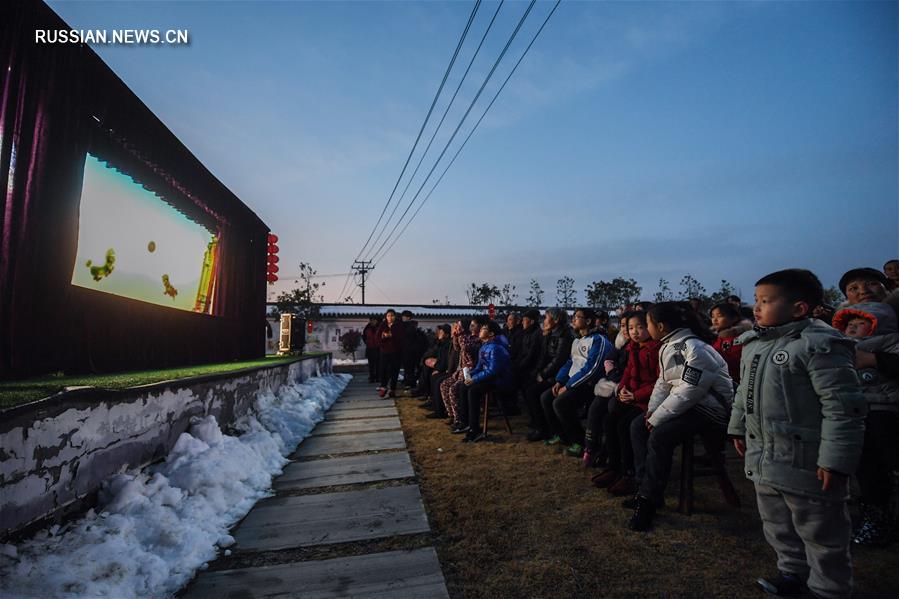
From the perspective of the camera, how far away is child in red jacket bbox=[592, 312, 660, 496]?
3.35m

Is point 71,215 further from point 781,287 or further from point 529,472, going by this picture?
point 781,287

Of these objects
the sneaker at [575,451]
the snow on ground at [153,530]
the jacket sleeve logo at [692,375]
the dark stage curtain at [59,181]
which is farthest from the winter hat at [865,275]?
the dark stage curtain at [59,181]

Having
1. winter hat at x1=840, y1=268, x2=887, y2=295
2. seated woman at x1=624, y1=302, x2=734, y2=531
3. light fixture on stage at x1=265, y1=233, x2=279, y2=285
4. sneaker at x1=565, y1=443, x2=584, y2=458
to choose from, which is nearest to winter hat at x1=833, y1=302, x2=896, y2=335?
winter hat at x1=840, y1=268, x2=887, y2=295

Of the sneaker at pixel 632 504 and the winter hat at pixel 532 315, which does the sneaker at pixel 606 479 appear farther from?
the winter hat at pixel 532 315

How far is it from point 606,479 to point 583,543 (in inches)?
42.1

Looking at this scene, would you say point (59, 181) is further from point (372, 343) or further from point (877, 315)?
point (877, 315)

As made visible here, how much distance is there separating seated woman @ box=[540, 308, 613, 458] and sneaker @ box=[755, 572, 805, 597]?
2.36 m

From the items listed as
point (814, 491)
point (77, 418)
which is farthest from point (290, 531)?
point (814, 491)

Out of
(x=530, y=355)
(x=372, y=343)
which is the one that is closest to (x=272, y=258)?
(x=372, y=343)

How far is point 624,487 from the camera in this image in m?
3.23

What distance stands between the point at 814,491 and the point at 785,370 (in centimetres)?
50

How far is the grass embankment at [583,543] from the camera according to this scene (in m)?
2.07

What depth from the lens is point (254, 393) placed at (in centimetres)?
553

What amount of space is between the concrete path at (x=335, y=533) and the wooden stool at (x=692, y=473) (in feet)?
5.52
